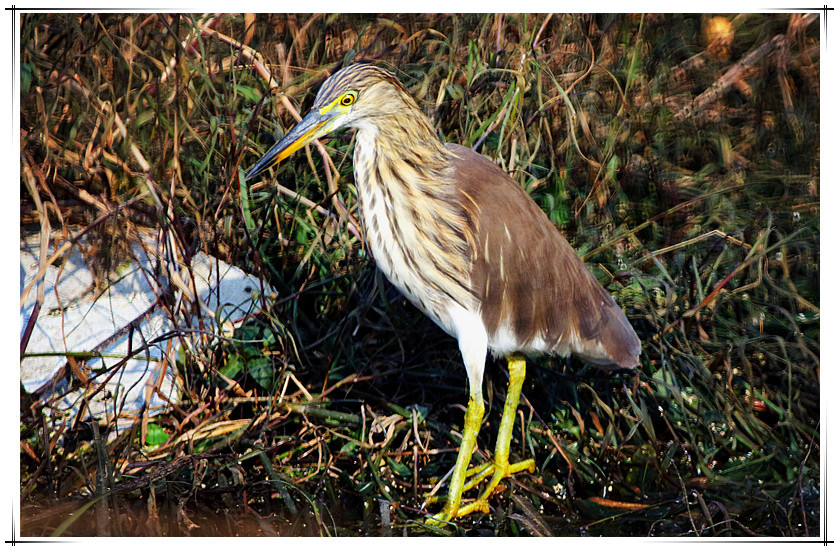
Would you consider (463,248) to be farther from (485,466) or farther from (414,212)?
(485,466)

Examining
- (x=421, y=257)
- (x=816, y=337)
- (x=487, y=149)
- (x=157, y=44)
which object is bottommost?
(x=816, y=337)

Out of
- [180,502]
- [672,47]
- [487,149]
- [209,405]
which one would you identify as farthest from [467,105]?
[180,502]

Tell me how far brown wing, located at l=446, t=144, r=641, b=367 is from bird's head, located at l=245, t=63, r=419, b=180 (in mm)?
303

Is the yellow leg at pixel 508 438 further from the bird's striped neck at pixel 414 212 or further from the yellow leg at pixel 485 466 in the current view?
the bird's striped neck at pixel 414 212

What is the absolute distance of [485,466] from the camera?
270 centimetres

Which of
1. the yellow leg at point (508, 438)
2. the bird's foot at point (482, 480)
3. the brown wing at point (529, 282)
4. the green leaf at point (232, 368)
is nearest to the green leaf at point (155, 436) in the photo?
the green leaf at point (232, 368)

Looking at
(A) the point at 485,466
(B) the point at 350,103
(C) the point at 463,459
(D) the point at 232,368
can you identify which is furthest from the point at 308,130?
(A) the point at 485,466

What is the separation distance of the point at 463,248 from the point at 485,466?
738mm

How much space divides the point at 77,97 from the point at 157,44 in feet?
1.20

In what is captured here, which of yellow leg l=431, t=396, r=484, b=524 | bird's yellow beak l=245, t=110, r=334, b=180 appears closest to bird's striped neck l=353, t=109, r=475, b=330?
bird's yellow beak l=245, t=110, r=334, b=180

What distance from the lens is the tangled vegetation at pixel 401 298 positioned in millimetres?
2613

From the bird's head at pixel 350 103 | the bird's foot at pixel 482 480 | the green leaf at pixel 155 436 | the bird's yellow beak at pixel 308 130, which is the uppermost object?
the bird's head at pixel 350 103

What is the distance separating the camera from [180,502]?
2.58 metres

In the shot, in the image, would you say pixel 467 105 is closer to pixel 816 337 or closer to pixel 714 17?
pixel 714 17
